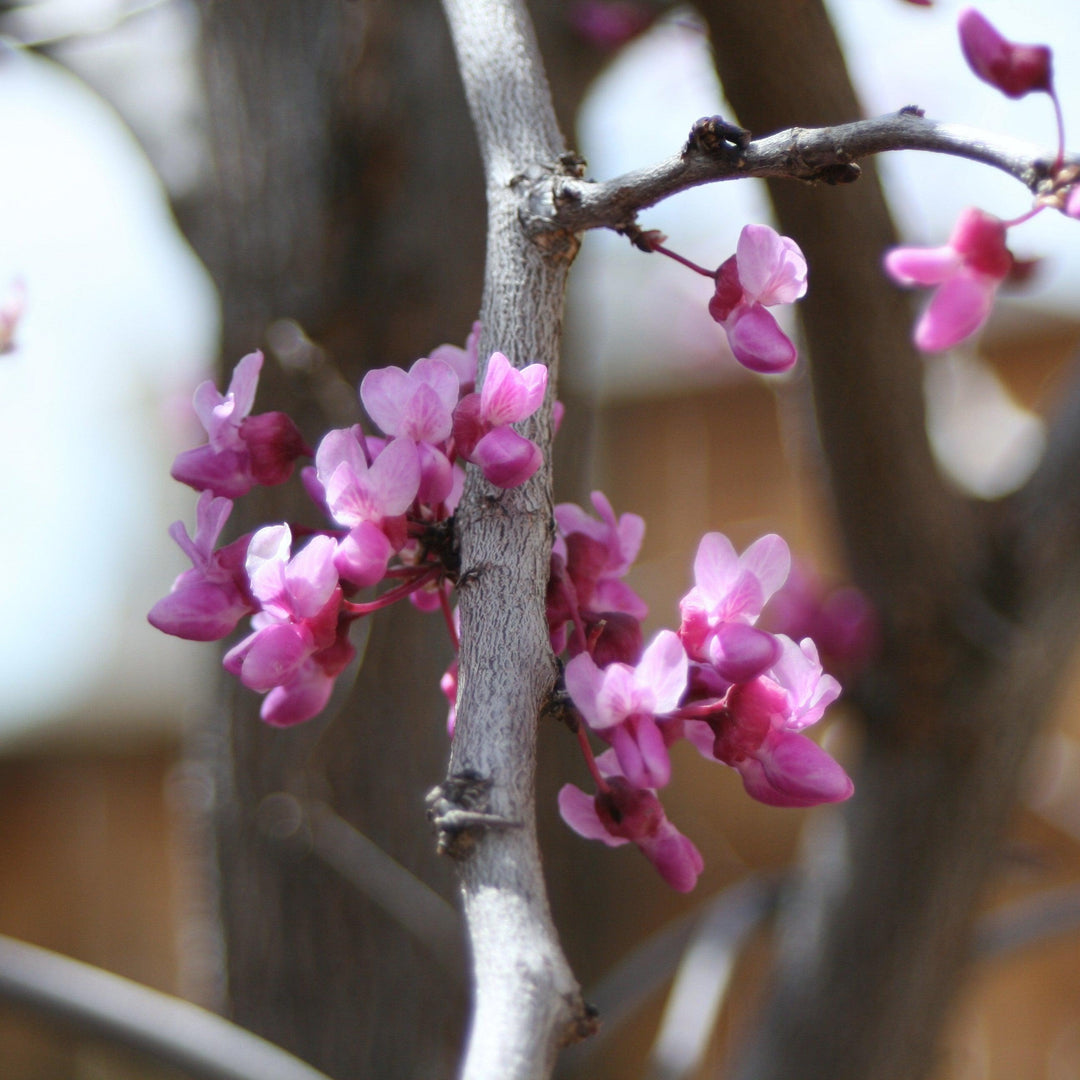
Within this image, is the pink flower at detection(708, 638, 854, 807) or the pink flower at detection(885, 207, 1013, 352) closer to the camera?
the pink flower at detection(708, 638, 854, 807)

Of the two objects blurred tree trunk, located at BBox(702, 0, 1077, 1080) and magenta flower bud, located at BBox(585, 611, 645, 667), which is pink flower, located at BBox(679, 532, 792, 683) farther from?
blurred tree trunk, located at BBox(702, 0, 1077, 1080)

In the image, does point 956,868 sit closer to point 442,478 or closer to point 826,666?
point 826,666

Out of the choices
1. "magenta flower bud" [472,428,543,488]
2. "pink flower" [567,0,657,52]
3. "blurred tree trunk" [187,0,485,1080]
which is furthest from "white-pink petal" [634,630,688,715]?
"pink flower" [567,0,657,52]

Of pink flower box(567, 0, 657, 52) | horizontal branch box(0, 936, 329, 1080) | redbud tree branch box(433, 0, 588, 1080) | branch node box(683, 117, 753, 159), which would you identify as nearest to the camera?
redbud tree branch box(433, 0, 588, 1080)

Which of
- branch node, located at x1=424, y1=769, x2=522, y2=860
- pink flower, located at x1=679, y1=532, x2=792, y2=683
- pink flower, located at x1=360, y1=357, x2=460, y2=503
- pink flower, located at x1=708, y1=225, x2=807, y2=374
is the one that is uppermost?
pink flower, located at x1=708, y1=225, x2=807, y2=374

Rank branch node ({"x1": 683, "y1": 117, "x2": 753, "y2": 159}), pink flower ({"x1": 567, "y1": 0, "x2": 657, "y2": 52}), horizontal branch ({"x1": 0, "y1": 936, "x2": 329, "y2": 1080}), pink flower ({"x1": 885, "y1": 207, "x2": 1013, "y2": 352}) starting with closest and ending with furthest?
branch node ({"x1": 683, "y1": 117, "x2": 753, "y2": 159})
pink flower ({"x1": 885, "y1": 207, "x2": 1013, "y2": 352})
horizontal branch ({"x1": 0, "y1": 936, "x2": 329, "y2": 1080})
pink flower ({"x1": 567, "y1": 0, "x2": 657, "y2": 52})

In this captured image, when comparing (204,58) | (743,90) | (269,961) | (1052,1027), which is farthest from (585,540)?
(1052,1027)

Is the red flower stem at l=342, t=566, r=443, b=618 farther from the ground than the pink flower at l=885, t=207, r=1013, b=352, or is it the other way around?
the pink flower at l=885, t=207, r=1013, b=352
